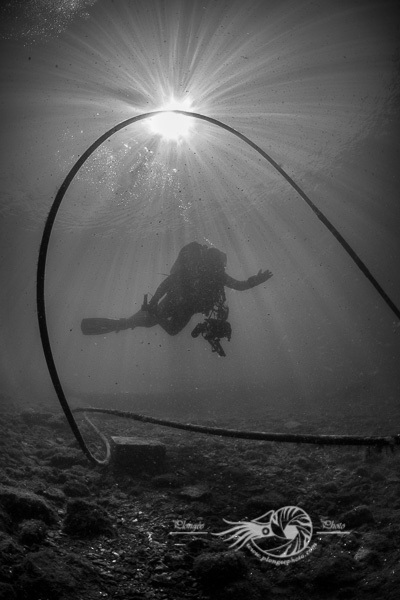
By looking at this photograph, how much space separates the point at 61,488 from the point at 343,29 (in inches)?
695

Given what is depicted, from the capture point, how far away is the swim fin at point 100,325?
261 inches

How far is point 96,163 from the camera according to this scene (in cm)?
1738

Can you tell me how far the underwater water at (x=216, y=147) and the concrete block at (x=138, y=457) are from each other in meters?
8.30

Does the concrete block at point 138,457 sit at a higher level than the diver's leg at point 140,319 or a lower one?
lower

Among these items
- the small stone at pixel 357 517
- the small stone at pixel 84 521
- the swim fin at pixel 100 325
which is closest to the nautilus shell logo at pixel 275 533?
the small stone at pixel 357 517

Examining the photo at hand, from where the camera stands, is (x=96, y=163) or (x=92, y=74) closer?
(x=92, y=74)

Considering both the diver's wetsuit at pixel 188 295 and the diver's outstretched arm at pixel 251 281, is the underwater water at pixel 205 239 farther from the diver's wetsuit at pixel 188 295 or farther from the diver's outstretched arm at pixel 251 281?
the diver's outstretched arm at pixel 251 281

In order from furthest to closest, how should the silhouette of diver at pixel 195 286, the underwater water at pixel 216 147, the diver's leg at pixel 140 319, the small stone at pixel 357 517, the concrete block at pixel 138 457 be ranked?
the underwater water at pixel 216 147
the diver's leg at pixel 140 319
the silhouette of diver at pixel 195 286
the concrete block at pixel 138 457
the small stone at pixel 357 517

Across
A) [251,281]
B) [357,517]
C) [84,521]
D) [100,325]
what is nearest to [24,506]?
[84,521]

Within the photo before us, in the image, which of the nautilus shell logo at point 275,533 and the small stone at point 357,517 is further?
the small stone at point 357,517

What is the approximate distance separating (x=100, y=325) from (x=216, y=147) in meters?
14.4

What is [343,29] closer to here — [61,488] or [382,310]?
[61,488]

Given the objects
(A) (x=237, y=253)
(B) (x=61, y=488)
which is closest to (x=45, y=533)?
(B) (x=61, y=488)

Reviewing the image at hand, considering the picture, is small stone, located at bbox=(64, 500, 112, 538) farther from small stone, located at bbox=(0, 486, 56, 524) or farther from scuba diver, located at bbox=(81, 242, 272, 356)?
scuba diver, located at bbox=(81, 242, 272, 356)
